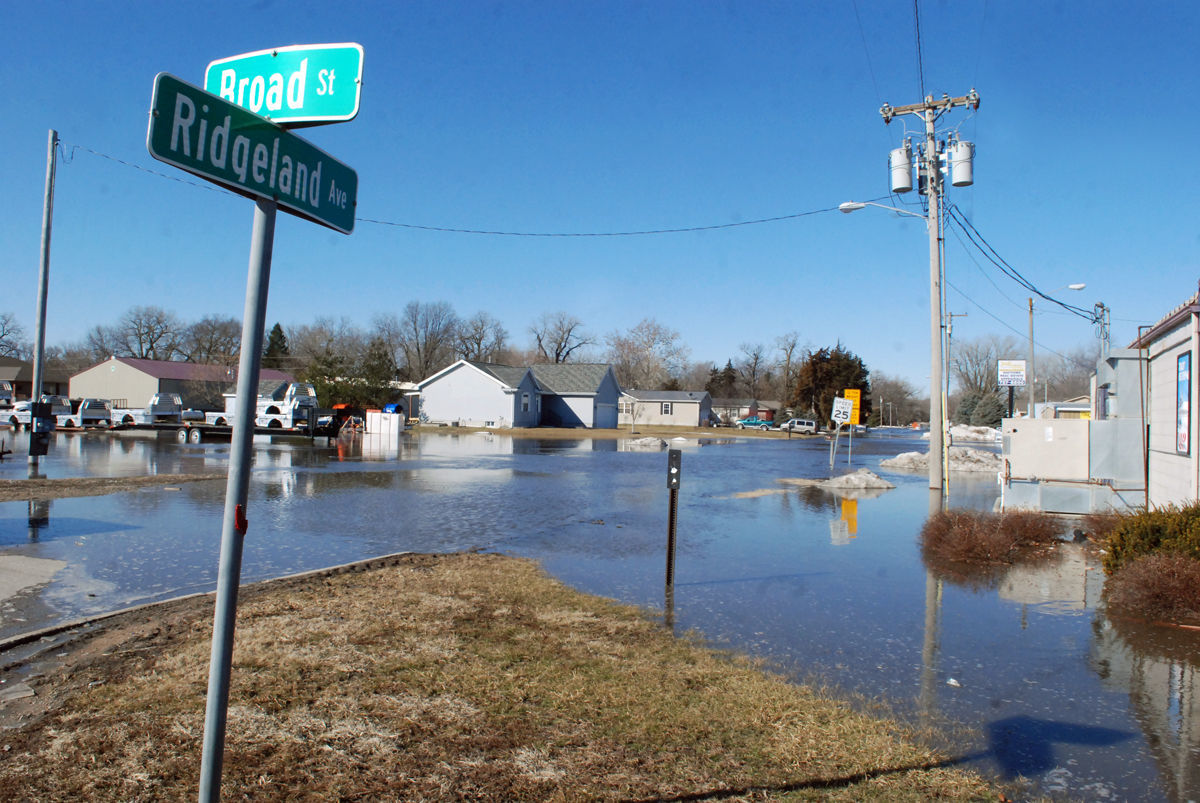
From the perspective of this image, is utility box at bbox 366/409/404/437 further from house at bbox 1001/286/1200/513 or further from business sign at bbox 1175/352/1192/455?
business sign at bbox 1175/352/1192/455

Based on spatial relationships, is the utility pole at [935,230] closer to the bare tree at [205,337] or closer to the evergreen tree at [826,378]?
the evergreen tree at [826,378]

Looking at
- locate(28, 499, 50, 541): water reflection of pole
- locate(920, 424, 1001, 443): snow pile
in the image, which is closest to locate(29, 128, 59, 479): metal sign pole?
locate(28, 499, 50, 541): water reflection of pole

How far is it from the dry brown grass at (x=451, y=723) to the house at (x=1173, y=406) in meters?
7.70

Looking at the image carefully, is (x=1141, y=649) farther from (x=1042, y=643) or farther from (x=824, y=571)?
(x=824, y=571)

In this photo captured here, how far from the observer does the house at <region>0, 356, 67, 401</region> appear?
7838cm

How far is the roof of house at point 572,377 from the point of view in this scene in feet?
226

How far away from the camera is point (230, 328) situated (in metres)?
95.1

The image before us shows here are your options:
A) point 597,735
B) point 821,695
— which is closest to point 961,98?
point 821,695

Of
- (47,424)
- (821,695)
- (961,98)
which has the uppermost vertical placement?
(961,98)

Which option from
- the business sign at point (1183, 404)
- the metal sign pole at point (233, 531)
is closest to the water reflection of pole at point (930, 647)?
the business sign at point (1183, 404)

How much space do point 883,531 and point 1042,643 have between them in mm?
7068

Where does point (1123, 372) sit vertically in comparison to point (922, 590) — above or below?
above

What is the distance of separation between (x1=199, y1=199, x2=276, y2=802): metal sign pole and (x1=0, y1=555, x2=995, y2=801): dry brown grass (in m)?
1.41

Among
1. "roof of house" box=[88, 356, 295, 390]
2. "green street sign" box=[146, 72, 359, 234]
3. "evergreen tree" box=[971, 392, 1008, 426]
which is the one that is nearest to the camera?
"green street sign" box=[146, 72, 359, 234]
